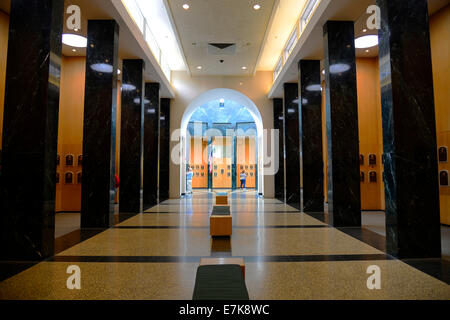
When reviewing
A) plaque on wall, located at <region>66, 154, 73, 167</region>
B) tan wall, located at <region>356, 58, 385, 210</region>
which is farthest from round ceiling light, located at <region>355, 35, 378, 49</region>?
plaque on wall, located at <region>66, 154, 73, 167</region>

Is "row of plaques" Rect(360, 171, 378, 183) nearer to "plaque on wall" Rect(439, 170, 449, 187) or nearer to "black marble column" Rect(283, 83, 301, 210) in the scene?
"black marble column" Rect(283, 83, 301, 210)

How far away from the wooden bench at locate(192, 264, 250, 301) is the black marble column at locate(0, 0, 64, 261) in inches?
138

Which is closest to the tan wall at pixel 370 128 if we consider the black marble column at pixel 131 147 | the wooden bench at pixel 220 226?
the wooden bench at pixel 220 226

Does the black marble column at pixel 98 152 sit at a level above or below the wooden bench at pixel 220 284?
above

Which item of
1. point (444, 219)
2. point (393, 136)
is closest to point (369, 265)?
point (393, 136)

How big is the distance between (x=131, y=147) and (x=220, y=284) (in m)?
8.57

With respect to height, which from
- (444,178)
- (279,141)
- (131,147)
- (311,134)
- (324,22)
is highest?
(324,22)

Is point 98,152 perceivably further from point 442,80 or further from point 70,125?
point 442,80

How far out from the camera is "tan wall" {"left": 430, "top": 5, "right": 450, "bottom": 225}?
7.93 meters

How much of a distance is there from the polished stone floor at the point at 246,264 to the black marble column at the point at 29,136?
63 cm

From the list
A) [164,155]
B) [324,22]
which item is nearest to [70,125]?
[164,155]

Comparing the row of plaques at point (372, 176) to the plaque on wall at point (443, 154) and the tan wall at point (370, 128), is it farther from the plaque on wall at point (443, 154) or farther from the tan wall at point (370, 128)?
the plaque on wall at point (443, 154)

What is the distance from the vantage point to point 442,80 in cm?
812

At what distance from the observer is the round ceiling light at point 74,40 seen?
390 inches
